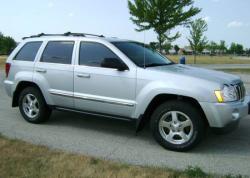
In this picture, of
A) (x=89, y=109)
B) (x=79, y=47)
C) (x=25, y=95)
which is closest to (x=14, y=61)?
(x=25, y=95)

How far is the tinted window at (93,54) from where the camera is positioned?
227 inches

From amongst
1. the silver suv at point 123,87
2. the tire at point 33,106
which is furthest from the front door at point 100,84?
the tire at point 33,106

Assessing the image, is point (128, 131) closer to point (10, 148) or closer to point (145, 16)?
point (10, 148)

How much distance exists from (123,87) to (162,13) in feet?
54.8

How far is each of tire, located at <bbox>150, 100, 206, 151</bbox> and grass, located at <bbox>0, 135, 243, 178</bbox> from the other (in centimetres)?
71

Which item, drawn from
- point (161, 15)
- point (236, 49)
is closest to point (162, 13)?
point (161, 15)

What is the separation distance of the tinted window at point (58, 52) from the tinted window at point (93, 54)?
0.26 metres

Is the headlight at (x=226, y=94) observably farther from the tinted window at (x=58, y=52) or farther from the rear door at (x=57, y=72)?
the tinted window at (x=58, y=52)

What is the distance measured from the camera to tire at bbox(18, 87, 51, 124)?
21.4ft

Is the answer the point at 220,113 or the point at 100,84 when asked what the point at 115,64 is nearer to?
the point at 100,84

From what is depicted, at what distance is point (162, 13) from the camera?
838 inches

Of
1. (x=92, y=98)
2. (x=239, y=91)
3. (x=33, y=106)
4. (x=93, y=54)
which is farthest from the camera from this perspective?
(x=33, y=106)

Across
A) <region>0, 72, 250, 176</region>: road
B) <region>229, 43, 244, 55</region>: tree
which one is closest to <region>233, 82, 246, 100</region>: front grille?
<region>0, 72, 250, 176</region>: road

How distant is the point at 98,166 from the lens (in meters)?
4.30
